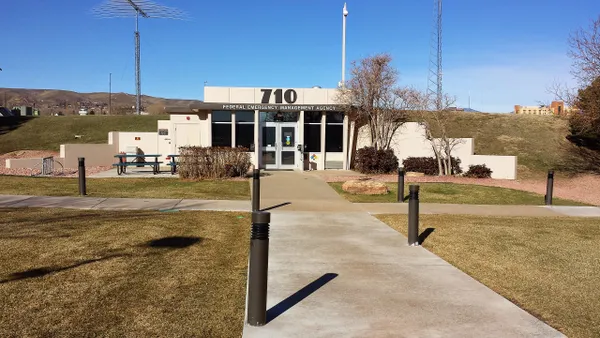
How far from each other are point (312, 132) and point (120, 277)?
16906 mm

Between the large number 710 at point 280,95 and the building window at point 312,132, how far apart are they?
3.30 ft

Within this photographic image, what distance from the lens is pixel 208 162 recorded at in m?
16.2

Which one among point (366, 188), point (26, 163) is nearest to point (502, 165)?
point (366, 188)

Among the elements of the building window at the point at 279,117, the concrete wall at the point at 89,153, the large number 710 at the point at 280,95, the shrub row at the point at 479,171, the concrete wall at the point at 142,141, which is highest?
the large number 710 at the point at 280,95

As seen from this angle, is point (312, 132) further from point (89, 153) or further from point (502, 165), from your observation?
point (89, 153)

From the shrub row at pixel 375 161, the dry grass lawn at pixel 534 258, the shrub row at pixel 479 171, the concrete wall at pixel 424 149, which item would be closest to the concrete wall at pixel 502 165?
the concrete wall at pixel 424 149

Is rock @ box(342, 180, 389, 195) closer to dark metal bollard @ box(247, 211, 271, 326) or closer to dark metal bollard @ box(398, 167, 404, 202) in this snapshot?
dark metal bollard @ box(398, 167, 404, 202)

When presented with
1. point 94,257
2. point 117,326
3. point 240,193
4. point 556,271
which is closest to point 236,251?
point 94,257

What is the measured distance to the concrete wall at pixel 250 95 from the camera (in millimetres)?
20969

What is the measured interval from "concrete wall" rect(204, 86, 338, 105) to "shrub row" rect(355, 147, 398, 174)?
2.90 meters

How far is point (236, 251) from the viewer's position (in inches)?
266

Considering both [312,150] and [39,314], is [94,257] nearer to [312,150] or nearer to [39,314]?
[39,314]

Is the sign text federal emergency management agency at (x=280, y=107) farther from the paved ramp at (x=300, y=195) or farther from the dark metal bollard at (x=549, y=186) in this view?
the dark metal bollard at (x=549, y=186)

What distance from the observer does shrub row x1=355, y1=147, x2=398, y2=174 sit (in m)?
20.1
